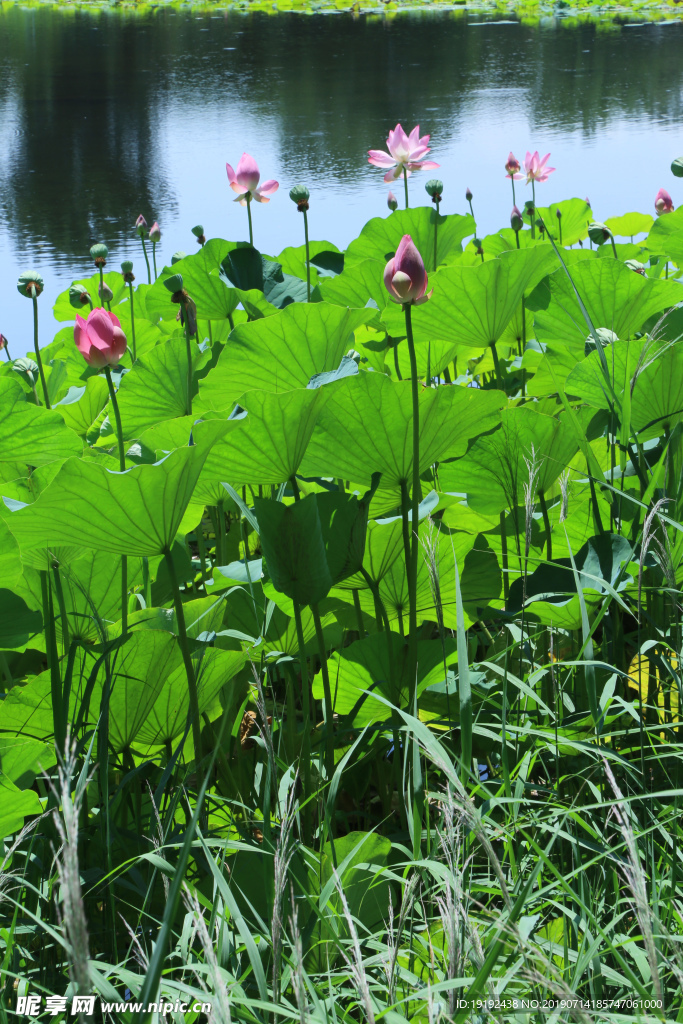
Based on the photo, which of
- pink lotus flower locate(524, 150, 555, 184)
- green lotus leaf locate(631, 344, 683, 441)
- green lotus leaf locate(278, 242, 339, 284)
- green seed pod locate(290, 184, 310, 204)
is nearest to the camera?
green lotus leaf locate(631, 344, 683, 441)

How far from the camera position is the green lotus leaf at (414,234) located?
1547 mm

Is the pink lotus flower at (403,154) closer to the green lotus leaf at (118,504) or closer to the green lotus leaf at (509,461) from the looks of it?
the green lotus leaf at (509,461)

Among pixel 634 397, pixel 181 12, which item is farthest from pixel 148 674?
pixel 181 12

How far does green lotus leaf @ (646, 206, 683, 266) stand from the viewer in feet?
4.85

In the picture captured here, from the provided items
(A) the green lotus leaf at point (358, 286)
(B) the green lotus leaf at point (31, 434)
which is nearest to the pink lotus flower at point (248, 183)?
(A) the green lotus leaf at point (358, 286)

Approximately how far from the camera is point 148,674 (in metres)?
0.72

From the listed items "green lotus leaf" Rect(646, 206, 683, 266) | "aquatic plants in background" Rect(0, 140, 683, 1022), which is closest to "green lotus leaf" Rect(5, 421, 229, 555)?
"aquatic plants in background" Rect(0, 140, 683, 1022)

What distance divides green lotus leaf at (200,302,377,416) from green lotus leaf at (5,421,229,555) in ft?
0.70

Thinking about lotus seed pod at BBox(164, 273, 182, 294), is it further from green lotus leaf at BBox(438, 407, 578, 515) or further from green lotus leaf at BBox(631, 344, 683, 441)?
green lotus leaf at BBox(631, 344, 683, 441)

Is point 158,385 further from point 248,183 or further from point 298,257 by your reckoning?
point 298,257

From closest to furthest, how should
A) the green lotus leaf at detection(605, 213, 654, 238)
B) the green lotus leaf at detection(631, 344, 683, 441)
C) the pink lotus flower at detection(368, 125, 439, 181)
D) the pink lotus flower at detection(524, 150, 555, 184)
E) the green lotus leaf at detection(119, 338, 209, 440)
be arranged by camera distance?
the green lotus leaf at detection(631, 344, 683, 441) → the green lotus leaf at detection(119, 338, 209, 440) → the pink lotus flower at detection(368, 125, 439, 181) → the pink lotus flower at detection(524, 150, 555, 184) → the green lotus leaf at detection(605, 213, 654, 238)

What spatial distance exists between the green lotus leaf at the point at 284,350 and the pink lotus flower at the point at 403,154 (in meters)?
0.86

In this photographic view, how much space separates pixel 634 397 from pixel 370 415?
37 centimetres

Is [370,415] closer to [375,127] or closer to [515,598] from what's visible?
[515,598]
